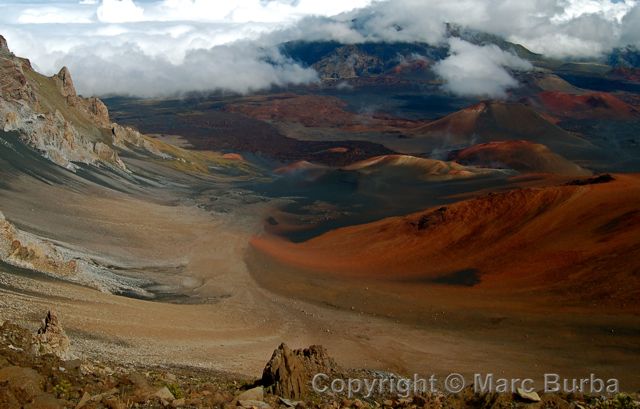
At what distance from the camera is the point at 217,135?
160 m

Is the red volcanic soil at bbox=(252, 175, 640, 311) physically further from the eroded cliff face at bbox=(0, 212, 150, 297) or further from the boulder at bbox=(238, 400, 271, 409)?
the boulder at bbox=(238, 400, 271, 409)

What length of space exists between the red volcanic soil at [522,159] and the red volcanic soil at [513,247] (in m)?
40.8

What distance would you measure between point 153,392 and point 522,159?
294 ft

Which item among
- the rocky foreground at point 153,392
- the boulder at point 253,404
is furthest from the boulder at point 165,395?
the boulder at point 253,404

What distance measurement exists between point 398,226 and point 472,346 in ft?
74.7

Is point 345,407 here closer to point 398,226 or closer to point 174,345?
point 174,345

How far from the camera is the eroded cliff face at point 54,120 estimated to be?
5775 centimetres

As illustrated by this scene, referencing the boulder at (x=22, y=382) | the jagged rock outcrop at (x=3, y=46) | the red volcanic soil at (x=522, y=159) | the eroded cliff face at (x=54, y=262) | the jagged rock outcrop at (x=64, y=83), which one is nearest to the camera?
the boulder at (x=22, y=382)

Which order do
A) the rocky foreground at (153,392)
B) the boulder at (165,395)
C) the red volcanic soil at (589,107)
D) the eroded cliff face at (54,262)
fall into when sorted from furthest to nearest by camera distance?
1. the red volcanic soil at (589,107)
2. the eroded cliff face at (54,262)
3. the boulder at (165,395)
4. the rocky foreground at (153,392)

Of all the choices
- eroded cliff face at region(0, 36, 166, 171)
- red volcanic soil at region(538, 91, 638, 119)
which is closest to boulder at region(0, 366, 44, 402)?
eroded cliff face at region(0, 36, 166, 171)

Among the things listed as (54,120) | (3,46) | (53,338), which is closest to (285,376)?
(53,338)

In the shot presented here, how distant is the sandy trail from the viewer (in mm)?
22625

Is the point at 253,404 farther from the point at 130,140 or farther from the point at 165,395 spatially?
the point at 130,140

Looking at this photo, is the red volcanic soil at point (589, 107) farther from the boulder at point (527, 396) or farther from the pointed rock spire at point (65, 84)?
the boulder at point (527, 396)
